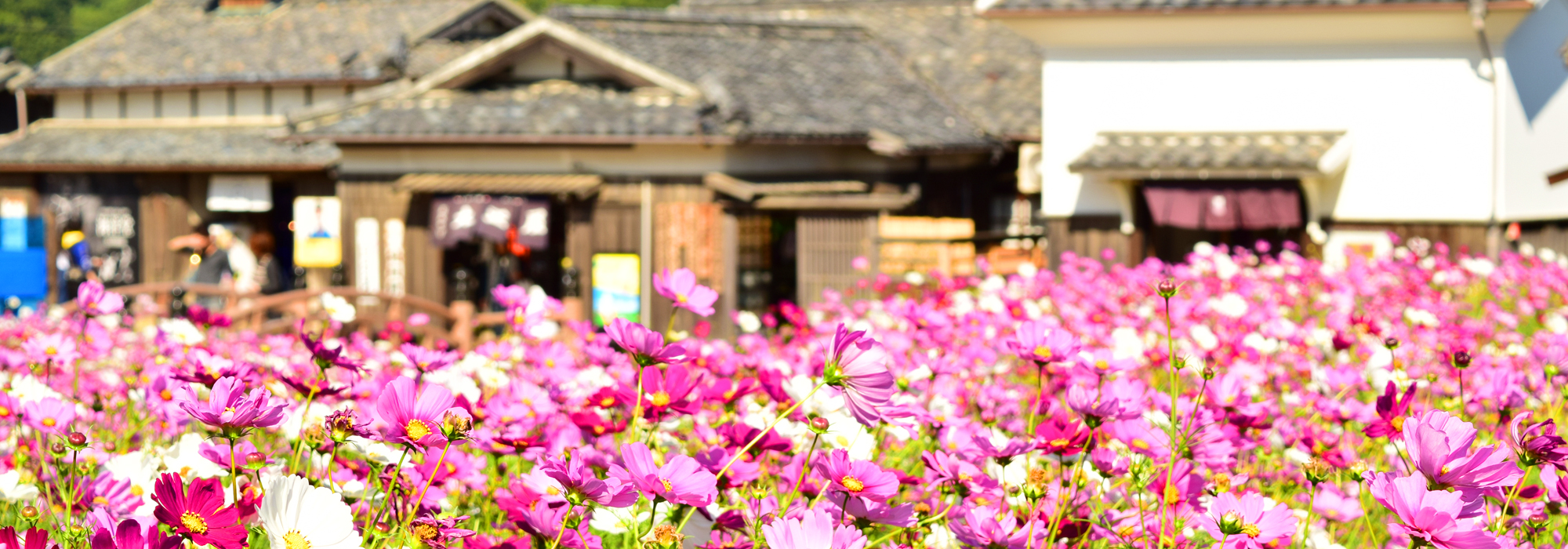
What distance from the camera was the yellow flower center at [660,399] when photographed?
1.79 m

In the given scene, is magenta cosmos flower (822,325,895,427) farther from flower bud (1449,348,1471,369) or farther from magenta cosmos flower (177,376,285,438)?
flower bud (1449,348,1471,369)

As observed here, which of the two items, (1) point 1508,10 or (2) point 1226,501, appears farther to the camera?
(1) point 1508,10

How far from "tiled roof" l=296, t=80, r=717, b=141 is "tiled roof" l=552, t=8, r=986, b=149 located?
1.71 feet

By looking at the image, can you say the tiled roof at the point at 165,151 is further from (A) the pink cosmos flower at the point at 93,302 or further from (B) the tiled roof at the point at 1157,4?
(A) the pink cosmos flower at the point at 93,302

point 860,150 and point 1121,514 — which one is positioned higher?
point 860,150

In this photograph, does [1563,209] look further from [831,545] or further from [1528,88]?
[831,545]

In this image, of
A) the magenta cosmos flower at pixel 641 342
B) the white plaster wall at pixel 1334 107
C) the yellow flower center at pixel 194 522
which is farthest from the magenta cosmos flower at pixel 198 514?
the white plaster wall at pixel 1334 107

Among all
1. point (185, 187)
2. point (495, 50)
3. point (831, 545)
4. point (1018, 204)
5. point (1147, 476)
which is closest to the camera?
point (831, 545)

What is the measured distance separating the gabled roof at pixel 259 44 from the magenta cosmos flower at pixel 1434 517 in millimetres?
14332

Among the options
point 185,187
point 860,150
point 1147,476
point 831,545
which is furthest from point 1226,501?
point 185,187

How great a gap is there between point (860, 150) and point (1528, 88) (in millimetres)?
6039

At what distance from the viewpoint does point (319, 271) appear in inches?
556

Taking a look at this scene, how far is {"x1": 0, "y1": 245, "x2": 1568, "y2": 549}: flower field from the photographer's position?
1381mm

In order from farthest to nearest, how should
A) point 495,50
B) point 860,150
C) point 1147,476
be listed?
point 860,150 < point 495,50 < point 1147,476
